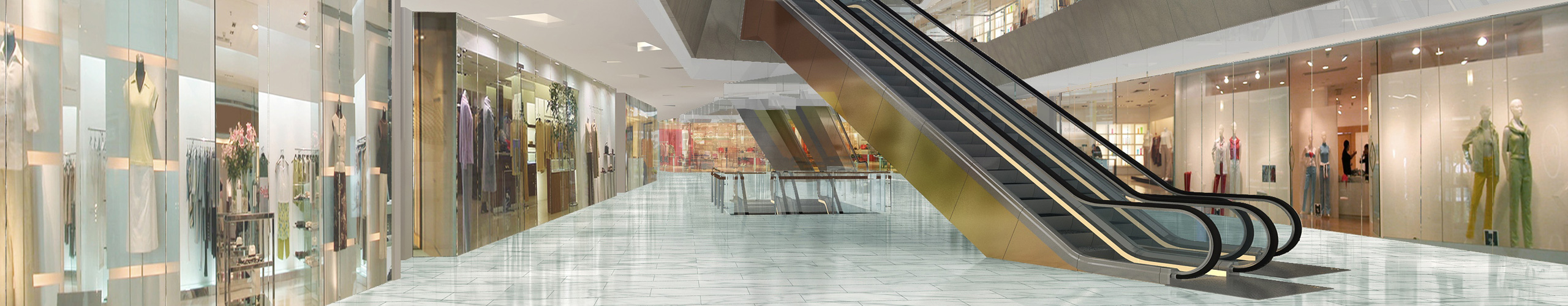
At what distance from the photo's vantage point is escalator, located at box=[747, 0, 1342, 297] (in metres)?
6.34

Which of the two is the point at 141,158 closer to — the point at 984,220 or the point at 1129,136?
the point at 984,220

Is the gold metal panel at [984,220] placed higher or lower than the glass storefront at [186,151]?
lower

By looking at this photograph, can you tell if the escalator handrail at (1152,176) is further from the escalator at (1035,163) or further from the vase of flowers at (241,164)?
the vase of flowers at (241,164)

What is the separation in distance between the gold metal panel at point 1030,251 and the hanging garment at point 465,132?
17.9ft

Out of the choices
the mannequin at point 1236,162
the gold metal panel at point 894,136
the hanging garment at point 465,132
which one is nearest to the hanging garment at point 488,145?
the hanging garment at point 465,132

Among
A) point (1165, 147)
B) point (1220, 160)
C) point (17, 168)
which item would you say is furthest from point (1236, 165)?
point (17, 168)

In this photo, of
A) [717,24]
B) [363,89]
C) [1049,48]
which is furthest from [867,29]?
[363,89]

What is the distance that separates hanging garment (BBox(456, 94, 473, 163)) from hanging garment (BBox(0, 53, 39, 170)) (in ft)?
14.8

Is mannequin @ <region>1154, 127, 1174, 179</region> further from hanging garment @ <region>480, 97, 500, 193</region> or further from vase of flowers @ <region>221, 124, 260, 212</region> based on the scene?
vase of flowers @ <region>221, 124, 260, 212</region>

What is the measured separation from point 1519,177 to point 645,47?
33.5 ft

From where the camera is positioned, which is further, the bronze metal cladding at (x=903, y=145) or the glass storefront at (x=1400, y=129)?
the glass storefront at (x=1400, y=129)

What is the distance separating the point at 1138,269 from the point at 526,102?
24.2ft

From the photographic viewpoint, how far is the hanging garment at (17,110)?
337 cm

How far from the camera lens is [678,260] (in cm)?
739
